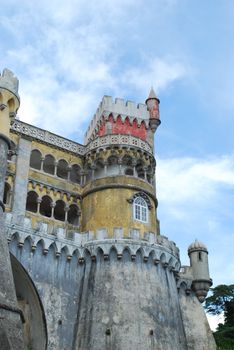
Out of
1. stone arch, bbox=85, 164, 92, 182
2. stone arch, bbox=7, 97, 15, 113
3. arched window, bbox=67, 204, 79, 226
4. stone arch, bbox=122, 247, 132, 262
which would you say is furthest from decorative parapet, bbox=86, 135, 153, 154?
stone arch, bbox=7, 97, 15, 113

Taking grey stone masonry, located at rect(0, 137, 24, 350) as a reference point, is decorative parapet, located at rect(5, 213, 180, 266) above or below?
above

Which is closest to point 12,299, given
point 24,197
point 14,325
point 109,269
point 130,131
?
point 14,325

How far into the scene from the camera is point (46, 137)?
37.2 metres

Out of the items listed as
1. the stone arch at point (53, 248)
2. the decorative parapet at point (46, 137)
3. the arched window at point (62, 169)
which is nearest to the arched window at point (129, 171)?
the decorative parapet at point (46, 137)

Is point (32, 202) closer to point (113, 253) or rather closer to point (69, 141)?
point (69, 141)

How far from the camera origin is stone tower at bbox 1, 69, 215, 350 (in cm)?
2798

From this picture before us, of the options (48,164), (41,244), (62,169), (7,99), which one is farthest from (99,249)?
(7,99)

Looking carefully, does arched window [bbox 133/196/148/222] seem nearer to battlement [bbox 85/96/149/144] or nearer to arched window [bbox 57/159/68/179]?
arched window [bbox 57/159/68/179]

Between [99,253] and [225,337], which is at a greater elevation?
[99,253]

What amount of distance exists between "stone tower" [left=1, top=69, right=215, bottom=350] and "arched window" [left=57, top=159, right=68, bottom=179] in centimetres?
8

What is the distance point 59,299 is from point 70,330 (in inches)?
74.5

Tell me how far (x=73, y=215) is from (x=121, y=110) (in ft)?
32.2

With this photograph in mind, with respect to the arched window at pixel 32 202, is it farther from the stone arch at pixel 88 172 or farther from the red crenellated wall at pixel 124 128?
the red crenellated wall at pixel 124 128

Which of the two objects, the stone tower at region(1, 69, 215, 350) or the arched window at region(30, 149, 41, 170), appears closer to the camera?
the stone tower at region(1, 69, 215, 350)
